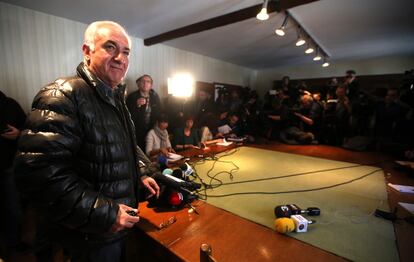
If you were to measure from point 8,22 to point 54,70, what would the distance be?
57 centimetres

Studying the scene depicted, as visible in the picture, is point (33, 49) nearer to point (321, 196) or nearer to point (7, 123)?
point (7, 123)

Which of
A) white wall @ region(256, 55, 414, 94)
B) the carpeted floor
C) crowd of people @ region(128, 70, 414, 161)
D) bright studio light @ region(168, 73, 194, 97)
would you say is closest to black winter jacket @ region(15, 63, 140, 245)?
the carpeted floor

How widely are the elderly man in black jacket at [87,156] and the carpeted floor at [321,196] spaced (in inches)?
22.8

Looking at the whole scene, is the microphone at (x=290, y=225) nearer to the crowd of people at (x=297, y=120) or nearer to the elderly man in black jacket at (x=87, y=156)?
the elderly man in black jacket at (x=87, y=156)

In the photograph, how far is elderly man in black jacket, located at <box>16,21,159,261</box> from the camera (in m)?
0.58

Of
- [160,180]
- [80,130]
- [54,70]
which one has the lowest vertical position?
[160,180]

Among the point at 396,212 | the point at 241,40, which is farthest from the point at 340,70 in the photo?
the point at 396,212

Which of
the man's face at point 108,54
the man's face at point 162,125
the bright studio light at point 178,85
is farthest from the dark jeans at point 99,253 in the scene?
the bright studio light at point 178,85

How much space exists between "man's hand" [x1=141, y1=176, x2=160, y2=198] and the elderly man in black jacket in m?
0.11

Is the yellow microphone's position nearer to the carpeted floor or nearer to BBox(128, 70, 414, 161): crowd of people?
the carpeted floor

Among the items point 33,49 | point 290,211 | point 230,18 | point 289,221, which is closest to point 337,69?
point 230,18

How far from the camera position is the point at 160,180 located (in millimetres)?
1015

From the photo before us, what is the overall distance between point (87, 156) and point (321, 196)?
139 centimetres

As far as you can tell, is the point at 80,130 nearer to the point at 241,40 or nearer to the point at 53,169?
the point at 53,169
